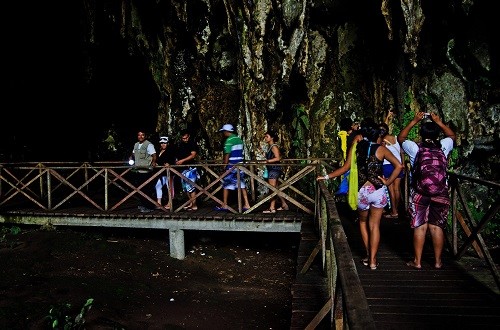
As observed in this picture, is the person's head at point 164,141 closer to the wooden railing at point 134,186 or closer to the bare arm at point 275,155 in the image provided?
the wooden railing at point 134,186

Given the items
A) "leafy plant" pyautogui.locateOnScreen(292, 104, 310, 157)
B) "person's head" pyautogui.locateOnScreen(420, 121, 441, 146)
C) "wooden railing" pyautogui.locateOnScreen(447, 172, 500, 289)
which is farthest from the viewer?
"leafy plant" pyautogui.locateOnScreen(292, 104, 310, 157)

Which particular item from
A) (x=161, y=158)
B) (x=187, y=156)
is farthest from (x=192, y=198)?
(x=161, y=158)

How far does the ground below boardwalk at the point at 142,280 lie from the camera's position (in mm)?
6391

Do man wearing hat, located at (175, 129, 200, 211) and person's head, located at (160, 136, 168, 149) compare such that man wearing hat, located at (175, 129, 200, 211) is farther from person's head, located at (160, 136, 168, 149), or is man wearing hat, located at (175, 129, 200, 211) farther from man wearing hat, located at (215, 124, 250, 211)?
man wearing hat, located at (215, 124, 250, 211)

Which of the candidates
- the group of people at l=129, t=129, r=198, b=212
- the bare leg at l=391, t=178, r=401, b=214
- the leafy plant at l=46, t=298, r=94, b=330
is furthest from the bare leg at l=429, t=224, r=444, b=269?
the group of people at l=129, t=129, r=198, b=212

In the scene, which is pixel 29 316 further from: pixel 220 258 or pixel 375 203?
pixel 375 203

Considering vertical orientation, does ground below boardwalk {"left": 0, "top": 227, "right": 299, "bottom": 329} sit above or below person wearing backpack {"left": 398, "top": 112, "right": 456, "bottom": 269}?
below

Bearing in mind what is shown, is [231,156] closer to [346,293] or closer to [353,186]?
[353,186]

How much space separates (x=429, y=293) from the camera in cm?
416

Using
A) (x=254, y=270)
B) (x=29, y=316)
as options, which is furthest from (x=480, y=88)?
(x=29, y=316)

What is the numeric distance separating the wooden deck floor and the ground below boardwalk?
248cm

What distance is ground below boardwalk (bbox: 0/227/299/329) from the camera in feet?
21.0

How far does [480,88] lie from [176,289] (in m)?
8.99

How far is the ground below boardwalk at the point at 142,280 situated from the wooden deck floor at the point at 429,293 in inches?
97.6
